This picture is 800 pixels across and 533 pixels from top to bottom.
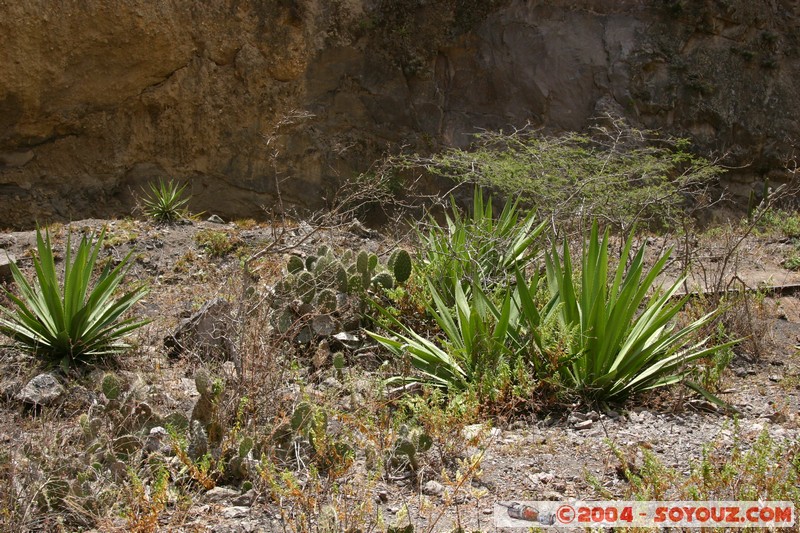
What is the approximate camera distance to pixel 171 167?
11.9 metres

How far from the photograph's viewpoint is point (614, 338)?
169 inches

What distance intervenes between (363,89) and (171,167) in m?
3.34

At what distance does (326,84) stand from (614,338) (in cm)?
912

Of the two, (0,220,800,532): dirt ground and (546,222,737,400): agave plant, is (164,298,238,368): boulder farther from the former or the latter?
(546,222,737,400): agave plant

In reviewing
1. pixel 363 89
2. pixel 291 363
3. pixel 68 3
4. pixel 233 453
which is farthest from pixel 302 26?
pixel 233 453

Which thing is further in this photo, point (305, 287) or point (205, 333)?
point (305, 287)

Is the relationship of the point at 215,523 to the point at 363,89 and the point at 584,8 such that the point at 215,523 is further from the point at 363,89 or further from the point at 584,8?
Result: the point at 584,8

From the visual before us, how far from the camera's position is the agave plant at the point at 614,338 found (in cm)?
427

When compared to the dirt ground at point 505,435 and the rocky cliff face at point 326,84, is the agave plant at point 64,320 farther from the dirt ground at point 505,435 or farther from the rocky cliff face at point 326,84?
the rocky cliff face at point 326,84

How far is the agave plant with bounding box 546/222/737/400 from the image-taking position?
427 cm

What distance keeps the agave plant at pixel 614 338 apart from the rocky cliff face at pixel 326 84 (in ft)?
23.2

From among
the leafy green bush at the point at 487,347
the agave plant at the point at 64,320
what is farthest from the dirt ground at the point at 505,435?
the leafy green bush at the point at 487,347

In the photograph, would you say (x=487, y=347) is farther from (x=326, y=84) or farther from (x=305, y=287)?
(x=326, y=84)

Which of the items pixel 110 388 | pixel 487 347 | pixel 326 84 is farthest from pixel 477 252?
pixel 326 84
